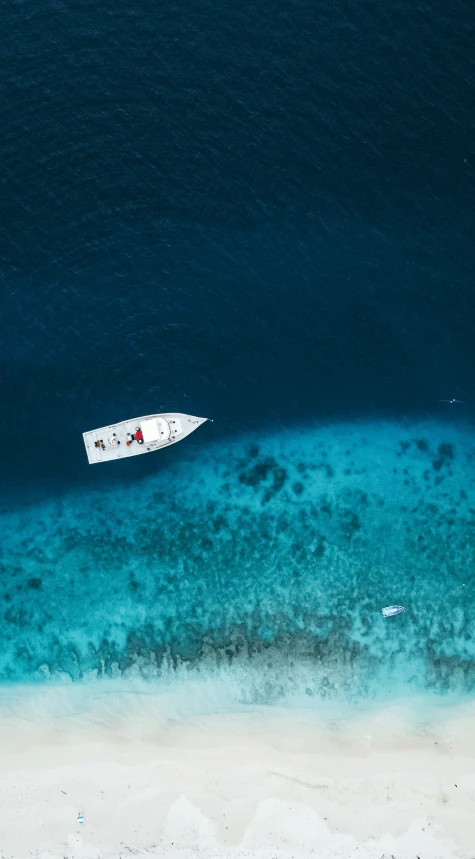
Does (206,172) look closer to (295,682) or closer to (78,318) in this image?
(78,318)

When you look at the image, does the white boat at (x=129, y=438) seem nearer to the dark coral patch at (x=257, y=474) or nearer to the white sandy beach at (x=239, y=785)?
the dark coral patch at (x=257, y=474)

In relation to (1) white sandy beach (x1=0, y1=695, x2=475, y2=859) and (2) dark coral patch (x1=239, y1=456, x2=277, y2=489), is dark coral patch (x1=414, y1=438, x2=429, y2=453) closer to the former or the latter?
(2) dark coral patch (x1=239, y1=456, x2=277, y2=489)

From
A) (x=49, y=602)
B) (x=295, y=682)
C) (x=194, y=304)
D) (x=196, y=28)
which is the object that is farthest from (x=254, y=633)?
(x=196, y=28)

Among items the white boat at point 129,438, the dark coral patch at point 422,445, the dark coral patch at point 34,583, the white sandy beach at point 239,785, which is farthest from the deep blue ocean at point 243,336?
the white sandy beach at point 239,785

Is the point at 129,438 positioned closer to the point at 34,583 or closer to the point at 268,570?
the point at 34,583

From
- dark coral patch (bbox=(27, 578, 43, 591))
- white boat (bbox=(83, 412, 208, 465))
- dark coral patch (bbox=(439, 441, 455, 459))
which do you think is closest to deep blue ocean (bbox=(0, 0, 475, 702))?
dark coral patch (bbox=(439, 441, 455, 459))

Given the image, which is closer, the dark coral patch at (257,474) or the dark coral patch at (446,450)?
the dark coral patch at (257,474)
